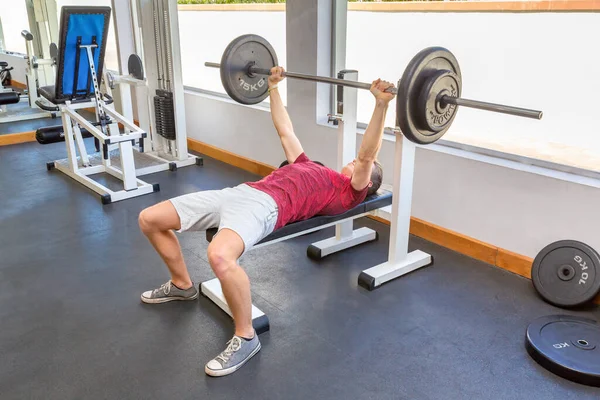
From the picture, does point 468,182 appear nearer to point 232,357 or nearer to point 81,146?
point 232,357

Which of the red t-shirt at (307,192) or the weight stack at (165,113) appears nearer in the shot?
the red t-shirt at (307,192)

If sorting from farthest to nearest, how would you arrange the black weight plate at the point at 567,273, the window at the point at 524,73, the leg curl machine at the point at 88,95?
the leg curl machine at the point at 88,95
the window at the point at 524,73
the black weight plate at the point at 567,273

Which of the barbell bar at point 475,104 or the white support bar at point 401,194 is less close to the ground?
the barbell bar at point 475,104

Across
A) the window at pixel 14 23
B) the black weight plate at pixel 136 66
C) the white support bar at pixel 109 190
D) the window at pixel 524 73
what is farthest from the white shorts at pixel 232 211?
the window at pixel 14 23

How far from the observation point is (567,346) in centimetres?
200

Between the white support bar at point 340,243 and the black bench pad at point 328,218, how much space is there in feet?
1.43

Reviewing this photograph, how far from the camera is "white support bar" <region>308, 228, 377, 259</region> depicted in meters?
2.82

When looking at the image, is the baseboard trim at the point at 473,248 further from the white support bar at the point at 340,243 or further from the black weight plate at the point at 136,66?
the black weight plate at the point at 136,66

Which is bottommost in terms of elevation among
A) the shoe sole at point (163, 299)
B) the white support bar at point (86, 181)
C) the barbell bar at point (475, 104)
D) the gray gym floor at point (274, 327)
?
the gray gym floor at point (274, 327)

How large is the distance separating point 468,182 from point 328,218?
88 centimetres

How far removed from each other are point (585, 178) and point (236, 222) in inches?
60.7

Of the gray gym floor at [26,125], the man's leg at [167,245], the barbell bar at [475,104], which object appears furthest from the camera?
the gray gym floor at [26,125]

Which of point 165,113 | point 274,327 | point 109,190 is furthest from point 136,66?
point 274,327

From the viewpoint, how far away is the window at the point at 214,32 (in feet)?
13.2
